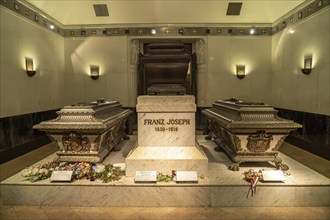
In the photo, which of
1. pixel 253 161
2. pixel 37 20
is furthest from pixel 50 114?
pixel 253 161

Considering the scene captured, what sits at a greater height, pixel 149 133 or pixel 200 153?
pixel 149 133

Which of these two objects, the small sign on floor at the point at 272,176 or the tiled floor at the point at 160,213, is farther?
the small sign on floor at the point at 272,176

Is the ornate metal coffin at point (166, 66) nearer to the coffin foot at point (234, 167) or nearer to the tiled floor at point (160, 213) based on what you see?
the coffin foot at point (234, 167)

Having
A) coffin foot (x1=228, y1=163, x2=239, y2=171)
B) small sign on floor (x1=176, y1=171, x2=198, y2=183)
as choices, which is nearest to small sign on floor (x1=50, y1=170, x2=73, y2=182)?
small sign on floor (x1=176, y1=171, x2=198, y2=183)

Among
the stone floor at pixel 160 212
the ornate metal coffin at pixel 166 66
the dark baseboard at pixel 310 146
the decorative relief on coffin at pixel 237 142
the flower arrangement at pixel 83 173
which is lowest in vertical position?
the stone floor at pixel 160 212

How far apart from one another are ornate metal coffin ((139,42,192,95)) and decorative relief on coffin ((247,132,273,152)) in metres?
1.41

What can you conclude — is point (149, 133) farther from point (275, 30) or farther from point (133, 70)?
point (275, 30)

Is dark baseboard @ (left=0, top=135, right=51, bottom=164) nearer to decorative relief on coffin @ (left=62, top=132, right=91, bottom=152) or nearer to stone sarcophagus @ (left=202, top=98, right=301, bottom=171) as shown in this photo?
decorative relief on coffin @ (left=62, top=132, right=91, bottom=152)

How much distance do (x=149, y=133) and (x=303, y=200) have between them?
7.48 feet

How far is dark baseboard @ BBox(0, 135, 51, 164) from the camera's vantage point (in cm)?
519

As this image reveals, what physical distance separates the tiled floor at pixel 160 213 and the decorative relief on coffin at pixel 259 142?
100 centimetres

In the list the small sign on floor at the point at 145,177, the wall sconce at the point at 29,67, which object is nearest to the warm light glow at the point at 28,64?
the wall sconce at the point at 29,67

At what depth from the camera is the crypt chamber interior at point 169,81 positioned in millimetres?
3326

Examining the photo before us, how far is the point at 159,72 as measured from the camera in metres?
4.48
